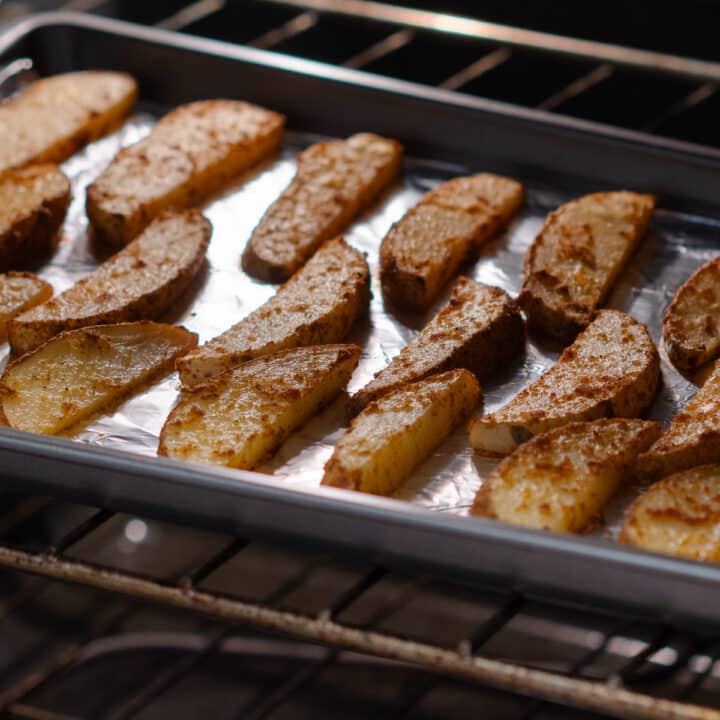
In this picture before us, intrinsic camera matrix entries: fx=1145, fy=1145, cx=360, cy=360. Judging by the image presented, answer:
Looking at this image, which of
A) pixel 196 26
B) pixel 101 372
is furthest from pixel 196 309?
pixel 196 26

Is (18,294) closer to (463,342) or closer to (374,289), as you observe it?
(374,289)

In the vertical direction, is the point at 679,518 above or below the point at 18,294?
below

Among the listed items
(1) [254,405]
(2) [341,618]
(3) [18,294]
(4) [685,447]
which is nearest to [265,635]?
(2) [341,618]

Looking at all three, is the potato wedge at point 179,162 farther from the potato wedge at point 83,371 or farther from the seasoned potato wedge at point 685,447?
the seasoned potato wedge at point 685,447

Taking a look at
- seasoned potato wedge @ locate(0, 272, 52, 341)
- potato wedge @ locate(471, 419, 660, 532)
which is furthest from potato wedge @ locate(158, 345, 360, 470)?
seasoned potato wedge @ locate(0, 272, 52, 341)

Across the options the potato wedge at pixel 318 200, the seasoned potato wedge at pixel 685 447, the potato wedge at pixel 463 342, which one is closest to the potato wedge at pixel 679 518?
the seasoned potato wedge at pixel 685 447

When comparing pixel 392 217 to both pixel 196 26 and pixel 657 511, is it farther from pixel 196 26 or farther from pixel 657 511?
pixel 196 26

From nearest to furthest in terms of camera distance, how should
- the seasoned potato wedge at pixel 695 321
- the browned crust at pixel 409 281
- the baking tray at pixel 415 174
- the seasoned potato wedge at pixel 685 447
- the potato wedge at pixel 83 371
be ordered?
the baking tray at pixel 415 174 < the seasoned potato wedge at pixel 685 447 < the potato wedge at pixel 83 371 < the seasoned potato wedge at pixel 695 321 < the browned crust at pixel 409 281
